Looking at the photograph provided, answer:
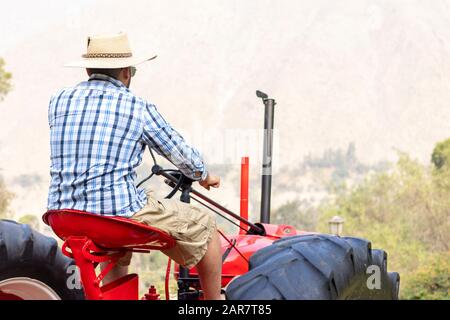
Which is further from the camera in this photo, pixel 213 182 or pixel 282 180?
pixel 282 180

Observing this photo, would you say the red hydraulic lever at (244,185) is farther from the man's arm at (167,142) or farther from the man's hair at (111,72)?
the man's hair at (111,72)

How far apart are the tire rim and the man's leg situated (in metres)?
0.89

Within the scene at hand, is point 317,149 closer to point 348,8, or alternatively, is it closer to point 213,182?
point 348,8

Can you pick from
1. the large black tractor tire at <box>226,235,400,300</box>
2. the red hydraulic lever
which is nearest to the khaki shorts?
the large black tractor tire at <box>226,235,400,300</box>

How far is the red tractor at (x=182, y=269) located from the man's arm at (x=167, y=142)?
164mm

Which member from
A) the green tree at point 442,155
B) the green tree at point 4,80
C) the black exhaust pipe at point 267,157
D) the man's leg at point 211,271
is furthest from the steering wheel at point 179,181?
Result: the green tree at point 4,80

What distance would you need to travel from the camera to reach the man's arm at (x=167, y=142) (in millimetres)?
3471

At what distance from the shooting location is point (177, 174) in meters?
3.84

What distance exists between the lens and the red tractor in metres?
3.16

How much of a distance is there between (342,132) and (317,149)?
1.19 meters

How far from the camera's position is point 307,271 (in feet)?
10.4

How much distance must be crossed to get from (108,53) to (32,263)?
1.07 metres

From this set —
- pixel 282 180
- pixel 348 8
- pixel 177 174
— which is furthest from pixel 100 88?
pixel 348 8

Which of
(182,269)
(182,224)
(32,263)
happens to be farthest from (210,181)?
(32,263)
